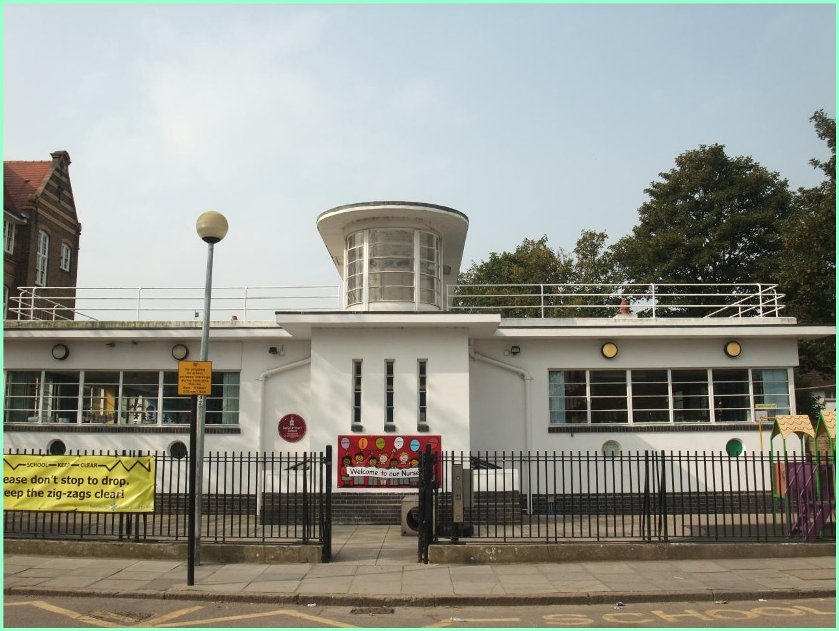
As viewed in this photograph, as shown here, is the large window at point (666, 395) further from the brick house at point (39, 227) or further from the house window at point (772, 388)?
the brick house at point (39, 227)

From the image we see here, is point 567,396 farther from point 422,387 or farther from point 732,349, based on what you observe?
point 732,349

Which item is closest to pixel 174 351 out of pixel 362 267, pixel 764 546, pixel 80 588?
pixel 362 267

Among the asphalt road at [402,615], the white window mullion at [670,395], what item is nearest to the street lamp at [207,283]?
the asphalt road at [402,615]

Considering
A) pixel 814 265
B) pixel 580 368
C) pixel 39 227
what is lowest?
pixel 580 368

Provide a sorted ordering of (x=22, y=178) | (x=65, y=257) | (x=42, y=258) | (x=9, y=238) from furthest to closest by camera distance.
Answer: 1. (x=65, y=257)
2. (x=22, y=178)
3. (x=42, y=258)
4. (x=9, y=238)

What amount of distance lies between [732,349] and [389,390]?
893cm

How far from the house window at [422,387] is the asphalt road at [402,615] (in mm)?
7372

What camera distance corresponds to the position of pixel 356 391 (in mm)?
17094

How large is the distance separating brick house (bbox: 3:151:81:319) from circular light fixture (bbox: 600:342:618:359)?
83.7 feet

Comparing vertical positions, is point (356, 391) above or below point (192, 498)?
above

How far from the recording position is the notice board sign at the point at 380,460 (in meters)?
16.4

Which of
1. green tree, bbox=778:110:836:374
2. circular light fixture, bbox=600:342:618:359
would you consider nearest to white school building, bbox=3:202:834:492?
circular light fixture, bbox=600:342:618:359

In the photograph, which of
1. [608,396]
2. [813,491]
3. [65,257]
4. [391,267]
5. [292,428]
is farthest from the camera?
[65,257]

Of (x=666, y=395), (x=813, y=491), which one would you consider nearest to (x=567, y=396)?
(x=666, y=395)
